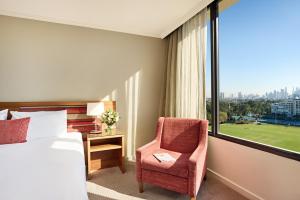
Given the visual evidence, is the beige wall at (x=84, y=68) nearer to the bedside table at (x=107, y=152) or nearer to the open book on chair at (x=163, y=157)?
the bedside table at (x=107, y=152)

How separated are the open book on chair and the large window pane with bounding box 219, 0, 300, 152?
90 cm

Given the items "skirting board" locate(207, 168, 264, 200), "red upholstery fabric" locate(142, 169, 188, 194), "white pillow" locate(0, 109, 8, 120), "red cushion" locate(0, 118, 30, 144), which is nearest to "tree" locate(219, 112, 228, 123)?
"skirting board" locate(207, 168, 264, 200)

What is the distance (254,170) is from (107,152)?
2.25 meters

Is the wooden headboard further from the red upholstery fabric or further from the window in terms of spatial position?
the window

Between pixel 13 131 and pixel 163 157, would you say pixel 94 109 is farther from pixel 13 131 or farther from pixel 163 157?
A: pixel 163 157

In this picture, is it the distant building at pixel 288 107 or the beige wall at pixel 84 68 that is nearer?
the distant building at pixel 288 107

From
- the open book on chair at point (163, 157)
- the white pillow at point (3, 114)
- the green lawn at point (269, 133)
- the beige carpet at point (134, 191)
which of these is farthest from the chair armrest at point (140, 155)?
the white pillow at point (3, 114)

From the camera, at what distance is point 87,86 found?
3186mm

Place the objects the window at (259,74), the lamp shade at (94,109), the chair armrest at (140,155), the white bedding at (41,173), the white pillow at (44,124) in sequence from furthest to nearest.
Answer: the lamp shade at (94,109) → the white pillow at (44,124) → the chair armrest at (140,155) → the window at (259,74) → the white bedding at (41,173)

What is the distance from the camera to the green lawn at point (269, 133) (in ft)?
5.95

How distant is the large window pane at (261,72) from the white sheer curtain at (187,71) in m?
0.28

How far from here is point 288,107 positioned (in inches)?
74.5

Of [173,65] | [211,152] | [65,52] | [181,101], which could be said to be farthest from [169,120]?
[65,52]

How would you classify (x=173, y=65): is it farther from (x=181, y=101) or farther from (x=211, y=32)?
(x=211, y=32)
